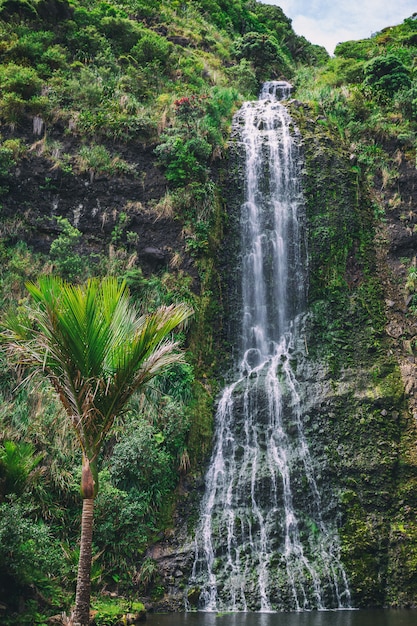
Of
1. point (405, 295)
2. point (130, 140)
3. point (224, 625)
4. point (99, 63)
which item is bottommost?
point (224, 625)

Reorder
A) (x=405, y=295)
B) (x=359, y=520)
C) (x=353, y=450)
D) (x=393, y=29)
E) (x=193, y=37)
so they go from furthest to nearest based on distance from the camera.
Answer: (x=393, y=29) → (x=193, y=37) → (x=405, y=295) → (x=353, y=450) → (x=359, y=520)

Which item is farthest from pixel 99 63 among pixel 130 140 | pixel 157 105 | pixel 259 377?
pixel 259 377

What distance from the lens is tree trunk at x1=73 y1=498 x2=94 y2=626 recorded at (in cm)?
602

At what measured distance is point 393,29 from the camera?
30.8 meters

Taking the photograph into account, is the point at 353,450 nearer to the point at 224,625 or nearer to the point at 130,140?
the point at 224,625

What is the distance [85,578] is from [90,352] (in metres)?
2.60

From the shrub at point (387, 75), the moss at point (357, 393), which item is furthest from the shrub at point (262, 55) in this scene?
the moss at point (357, 393)

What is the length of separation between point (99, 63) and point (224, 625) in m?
20.4

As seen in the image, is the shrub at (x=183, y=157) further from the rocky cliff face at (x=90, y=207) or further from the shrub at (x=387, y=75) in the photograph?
the shrub at (x=387, y=75)

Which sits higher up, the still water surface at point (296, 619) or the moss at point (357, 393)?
the moss at point (357, 393)

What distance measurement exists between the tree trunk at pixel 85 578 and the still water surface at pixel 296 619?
288 cm

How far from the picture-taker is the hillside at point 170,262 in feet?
35.3

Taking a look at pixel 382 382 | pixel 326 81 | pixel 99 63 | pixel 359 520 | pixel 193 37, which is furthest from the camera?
pixel 193 37

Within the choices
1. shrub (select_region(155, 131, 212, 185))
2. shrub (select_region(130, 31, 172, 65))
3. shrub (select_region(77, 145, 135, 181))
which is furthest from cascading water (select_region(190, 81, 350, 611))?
shrub (select_region(130, 31, 172, 65))
